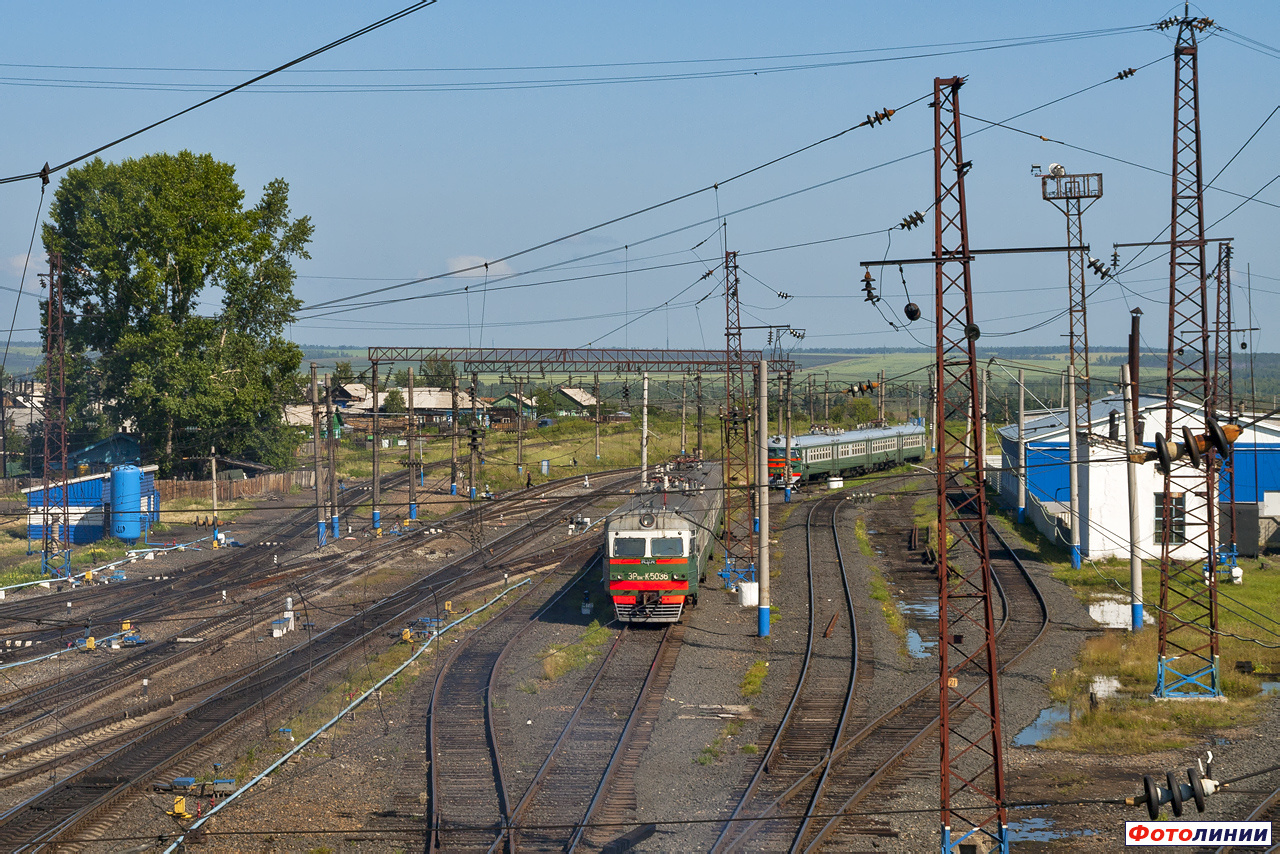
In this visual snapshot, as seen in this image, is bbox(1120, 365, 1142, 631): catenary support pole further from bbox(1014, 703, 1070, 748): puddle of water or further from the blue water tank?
the blue water tank

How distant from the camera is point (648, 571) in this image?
25719mm

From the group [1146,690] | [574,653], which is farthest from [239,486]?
[1146,690]

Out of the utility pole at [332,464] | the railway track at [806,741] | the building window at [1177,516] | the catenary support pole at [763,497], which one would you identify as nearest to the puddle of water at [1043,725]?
the railway track at [806,741]

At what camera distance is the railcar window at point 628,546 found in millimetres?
25609

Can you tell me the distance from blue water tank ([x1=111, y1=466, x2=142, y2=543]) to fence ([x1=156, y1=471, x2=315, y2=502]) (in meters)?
3.64

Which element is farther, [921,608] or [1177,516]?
[1177,516]

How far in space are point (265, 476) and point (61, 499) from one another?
15.1m

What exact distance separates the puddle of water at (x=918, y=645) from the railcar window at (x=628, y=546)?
22.0 feet

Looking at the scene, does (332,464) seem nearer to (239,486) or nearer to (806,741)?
(239,486)

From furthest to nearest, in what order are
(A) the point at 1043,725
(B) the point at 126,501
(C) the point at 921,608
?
(B) the point at 126,501
(C) the point at 921,608
(A) the point at 1043,725

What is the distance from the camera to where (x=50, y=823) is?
14.5 m

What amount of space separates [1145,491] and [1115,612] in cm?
724

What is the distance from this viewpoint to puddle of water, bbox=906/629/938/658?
24.4 m

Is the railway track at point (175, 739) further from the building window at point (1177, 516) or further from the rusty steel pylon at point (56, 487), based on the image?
the building window at point (1177, 516)
